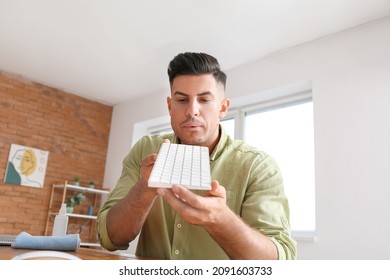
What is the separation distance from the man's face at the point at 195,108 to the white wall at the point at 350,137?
63.7 inches

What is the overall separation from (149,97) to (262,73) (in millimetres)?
1562

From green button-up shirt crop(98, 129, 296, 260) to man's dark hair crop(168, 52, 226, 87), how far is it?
20 centimetres

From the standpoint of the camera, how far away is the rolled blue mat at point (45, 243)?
2.61ft

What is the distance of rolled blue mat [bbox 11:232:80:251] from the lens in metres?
0.80

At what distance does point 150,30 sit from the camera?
2.92 meters

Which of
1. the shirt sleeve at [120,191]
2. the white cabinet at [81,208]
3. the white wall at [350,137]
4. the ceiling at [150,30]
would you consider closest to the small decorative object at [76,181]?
the white cabinet at [81,208]

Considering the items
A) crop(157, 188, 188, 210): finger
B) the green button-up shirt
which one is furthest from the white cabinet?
crop(157, 188, 188, 210): finger

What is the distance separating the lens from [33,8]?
275 cm

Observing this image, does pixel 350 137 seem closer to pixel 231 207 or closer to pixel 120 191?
pixel 231 207

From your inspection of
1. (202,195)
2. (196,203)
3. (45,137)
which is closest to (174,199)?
(196,203)

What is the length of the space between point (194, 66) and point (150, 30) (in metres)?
1.98

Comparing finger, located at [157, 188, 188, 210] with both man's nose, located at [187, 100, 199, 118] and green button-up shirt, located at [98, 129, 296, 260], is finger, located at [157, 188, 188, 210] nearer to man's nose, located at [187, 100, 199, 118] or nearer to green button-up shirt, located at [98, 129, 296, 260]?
green button-up shirt, located at [98, 129, 296, 260]

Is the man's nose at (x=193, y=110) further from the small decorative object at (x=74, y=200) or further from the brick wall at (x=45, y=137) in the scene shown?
the brick wall at (x=45, y=137)
